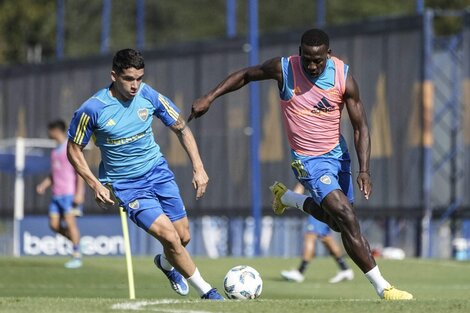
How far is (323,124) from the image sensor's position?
12844mm

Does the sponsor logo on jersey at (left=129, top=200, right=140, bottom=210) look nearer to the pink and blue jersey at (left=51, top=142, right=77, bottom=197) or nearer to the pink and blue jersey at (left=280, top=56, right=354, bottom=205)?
the pink and blue jersey at (left=280, top=56, right=354, bottom=205)

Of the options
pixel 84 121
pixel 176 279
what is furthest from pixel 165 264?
pixel 84 121

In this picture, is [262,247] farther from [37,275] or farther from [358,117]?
[358,117]

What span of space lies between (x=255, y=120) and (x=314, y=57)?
1757 centimetres

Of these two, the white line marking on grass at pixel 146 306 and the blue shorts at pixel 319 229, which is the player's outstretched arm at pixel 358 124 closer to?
the white line marking on grass at pixel 146 306

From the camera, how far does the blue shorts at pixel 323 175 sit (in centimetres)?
1268

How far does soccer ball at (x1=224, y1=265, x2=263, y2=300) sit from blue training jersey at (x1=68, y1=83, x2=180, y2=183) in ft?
4.49

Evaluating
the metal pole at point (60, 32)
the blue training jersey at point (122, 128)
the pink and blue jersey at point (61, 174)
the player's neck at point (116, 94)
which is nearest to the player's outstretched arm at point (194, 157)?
the blue training jersey at point (122, 128)

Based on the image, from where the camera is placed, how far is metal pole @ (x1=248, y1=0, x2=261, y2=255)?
29.4 metres

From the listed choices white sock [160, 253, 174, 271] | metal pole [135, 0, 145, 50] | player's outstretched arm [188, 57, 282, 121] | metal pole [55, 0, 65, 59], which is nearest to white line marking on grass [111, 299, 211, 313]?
white sock [160, 253, 174, 271]

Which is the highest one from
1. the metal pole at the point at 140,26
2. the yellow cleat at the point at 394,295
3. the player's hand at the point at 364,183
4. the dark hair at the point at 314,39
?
the metal pole at the point at 140,26

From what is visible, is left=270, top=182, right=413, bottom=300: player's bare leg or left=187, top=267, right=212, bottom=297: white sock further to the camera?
left=187, top=267, right=212, bottom=297: white sock

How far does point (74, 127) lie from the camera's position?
12.8 metres

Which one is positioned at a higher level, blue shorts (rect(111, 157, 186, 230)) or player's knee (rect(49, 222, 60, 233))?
blue shorts (rect(111, 157, 186, 230))
